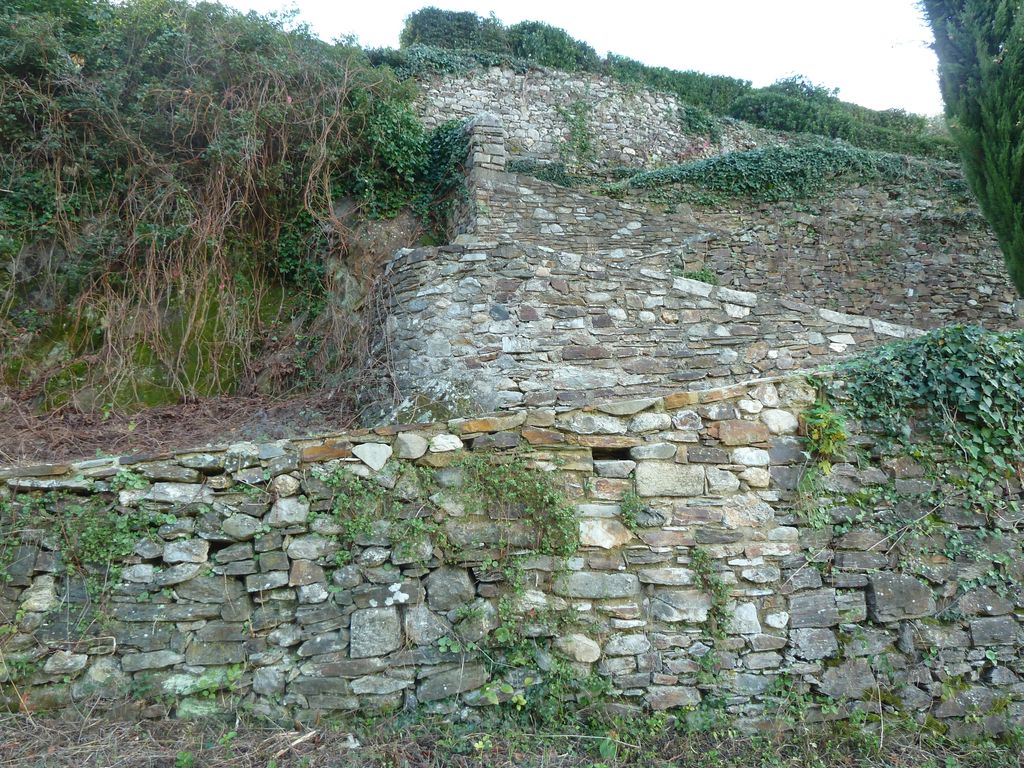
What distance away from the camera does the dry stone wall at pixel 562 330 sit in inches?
230

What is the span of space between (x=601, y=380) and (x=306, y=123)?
4.57 meters

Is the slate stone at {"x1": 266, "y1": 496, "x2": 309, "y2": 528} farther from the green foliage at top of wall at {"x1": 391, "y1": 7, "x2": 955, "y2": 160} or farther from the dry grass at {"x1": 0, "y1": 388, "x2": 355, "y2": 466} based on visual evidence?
the green foliage at top of wall at {"x1": 391, "y1": 7, "x2": 955, "y2": 160}

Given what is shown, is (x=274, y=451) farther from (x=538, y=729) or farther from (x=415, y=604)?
(x=538, y=729)

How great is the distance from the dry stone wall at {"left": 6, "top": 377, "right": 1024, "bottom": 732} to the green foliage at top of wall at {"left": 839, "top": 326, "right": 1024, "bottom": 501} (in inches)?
8.5

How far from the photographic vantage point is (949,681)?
140 inches

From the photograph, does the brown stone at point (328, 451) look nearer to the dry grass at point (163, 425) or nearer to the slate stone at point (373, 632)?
the slate stone at point (373, 632)

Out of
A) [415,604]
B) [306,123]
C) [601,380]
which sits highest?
[306,123]

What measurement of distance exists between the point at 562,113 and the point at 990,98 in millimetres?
7175

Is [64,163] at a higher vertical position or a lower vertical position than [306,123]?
lower

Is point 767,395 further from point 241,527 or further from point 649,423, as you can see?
point 241,527

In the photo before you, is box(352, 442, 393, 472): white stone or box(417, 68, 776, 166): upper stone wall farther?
box(417, 68, 776, 166): upper stone wall

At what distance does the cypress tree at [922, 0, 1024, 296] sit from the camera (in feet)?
24.1

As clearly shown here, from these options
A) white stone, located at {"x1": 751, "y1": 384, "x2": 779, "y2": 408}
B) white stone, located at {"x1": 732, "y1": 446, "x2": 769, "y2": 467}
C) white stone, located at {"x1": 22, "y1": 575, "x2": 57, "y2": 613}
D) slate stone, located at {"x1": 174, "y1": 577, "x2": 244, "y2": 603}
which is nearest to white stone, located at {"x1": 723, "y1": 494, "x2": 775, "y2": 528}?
white stone, located at {"x1": 732, "y1": 446, "x2": 769, "y2": 467}

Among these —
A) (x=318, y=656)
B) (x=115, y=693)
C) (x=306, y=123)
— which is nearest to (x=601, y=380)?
(x=318, y=656)
